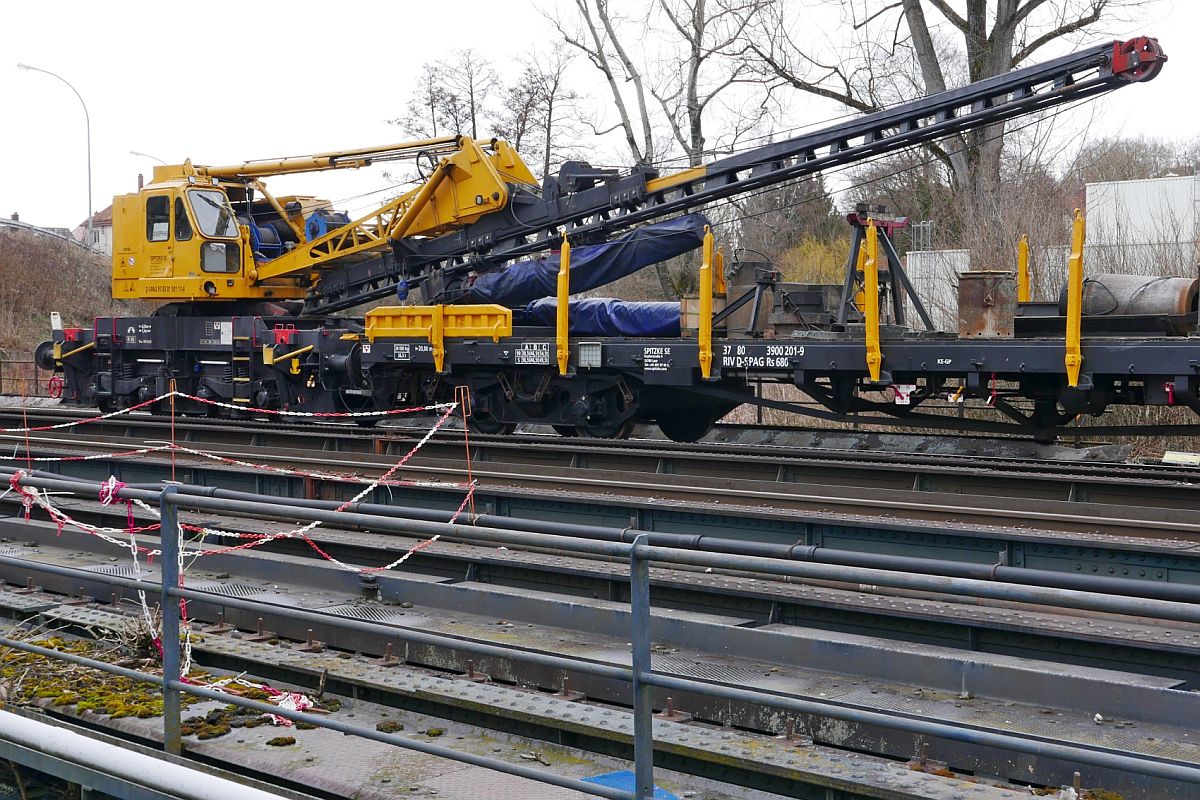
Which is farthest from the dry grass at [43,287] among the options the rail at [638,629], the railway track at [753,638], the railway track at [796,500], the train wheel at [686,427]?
the rail at [638,629]

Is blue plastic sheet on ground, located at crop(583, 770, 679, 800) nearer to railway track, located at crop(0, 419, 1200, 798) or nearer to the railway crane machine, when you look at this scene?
railway track, located at crop(0, 419, 1200, 798)

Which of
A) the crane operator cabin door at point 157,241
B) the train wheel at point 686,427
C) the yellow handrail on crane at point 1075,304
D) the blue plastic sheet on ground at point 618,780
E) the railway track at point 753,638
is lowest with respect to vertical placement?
the blue plastic sheet on ground at point 618,780

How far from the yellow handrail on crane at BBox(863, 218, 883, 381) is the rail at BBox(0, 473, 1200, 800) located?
8.51 metres

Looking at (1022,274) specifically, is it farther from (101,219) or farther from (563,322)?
(101,219)

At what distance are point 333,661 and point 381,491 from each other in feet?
14.5

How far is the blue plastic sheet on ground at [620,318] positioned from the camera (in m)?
15.8

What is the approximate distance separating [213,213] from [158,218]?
0.97 m

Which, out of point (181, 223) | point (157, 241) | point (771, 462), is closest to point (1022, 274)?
point (771, 462)

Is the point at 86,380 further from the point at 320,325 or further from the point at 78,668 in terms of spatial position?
the point at 78,668

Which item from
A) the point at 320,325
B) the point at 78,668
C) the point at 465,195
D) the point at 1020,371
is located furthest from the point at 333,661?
the point at 320,325

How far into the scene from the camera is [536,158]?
42844mm

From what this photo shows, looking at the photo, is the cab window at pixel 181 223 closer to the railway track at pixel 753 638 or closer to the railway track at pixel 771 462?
the railway track at pixel 771 462

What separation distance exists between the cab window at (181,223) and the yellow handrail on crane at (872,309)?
12598 mm

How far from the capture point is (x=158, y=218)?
2128cm
